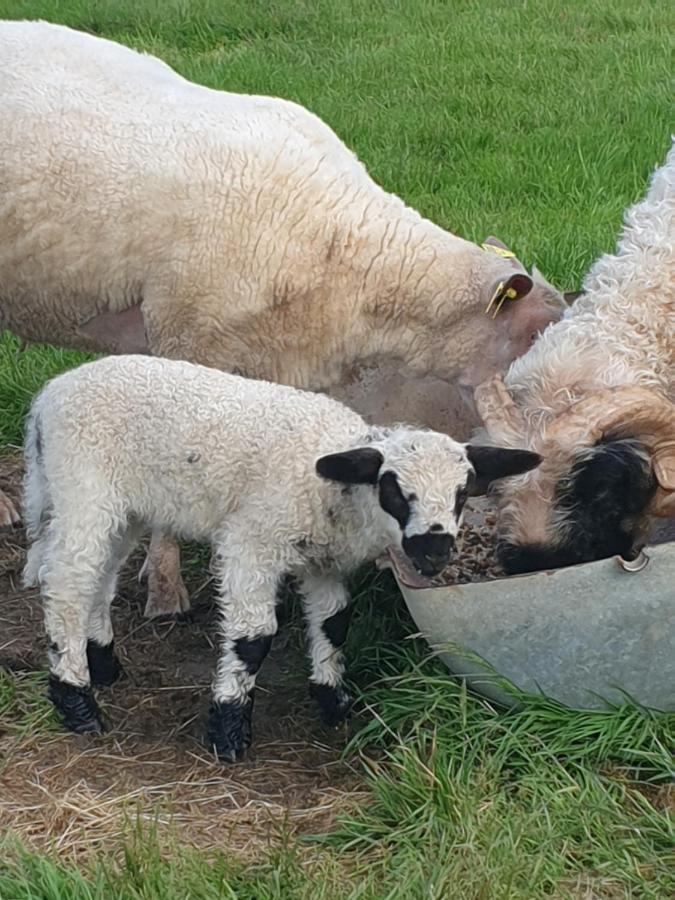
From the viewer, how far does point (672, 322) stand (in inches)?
197

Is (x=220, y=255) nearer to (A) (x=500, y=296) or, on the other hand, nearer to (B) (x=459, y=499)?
(A) (x=500, y=296)

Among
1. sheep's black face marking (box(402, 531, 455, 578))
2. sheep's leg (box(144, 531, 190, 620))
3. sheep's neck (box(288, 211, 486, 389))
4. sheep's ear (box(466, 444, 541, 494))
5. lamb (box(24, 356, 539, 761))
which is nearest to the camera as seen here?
sheep's black face marking (box(402, 531, 455, 578))

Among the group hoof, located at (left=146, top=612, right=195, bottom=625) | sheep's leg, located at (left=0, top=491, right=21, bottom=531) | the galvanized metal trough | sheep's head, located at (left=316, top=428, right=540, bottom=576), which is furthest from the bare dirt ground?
sheep's head, located at (left=316, top=428, right=540, bottom=576)

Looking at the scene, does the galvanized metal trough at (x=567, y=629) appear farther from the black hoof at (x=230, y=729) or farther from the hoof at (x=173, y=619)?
the hoof at (x=173, y=619)

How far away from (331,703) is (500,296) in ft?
5.65

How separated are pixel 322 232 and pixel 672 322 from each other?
1403mm

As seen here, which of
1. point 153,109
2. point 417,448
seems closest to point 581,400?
point 417,448

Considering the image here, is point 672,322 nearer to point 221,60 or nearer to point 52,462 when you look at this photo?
point 52,462

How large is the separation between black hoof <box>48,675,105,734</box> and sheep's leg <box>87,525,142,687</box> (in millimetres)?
269

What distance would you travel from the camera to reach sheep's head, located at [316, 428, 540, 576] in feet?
12.9

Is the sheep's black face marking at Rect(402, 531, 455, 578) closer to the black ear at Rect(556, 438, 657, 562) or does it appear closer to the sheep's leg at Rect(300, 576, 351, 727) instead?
the sheep's leg at Rect(300, 576, 351, 727)

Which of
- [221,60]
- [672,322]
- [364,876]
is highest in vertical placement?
[672,322]

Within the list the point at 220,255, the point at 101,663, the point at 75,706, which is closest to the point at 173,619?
the point at 101,663

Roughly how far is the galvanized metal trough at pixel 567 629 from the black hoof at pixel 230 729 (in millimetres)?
607
